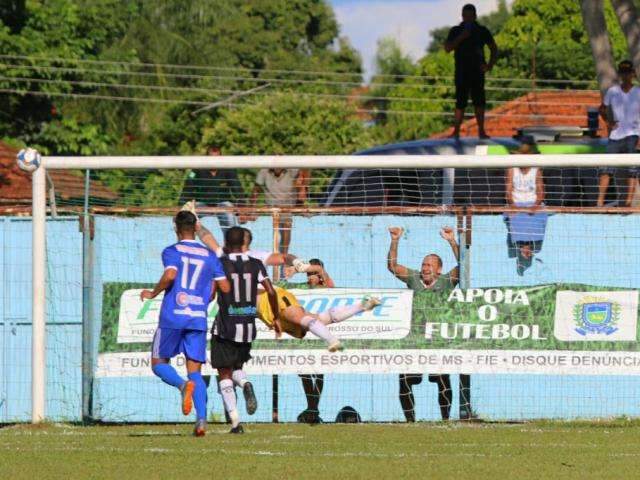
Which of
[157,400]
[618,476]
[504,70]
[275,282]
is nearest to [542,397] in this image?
[275,282]

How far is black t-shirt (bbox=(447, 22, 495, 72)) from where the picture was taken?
18.5 m

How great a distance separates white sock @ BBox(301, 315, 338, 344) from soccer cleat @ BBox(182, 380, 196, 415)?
2.38 m

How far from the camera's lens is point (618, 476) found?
9.30 meters

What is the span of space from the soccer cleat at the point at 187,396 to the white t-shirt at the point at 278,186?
4771 mm

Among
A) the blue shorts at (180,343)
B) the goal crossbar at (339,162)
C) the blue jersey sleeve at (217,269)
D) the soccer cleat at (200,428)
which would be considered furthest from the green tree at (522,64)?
the soccer cleat at (200,428)

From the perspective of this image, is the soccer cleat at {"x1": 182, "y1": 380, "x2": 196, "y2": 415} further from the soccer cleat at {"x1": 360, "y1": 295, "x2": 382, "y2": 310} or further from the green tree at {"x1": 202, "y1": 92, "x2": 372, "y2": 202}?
the green tree at {"x1": 202, "y1": 92, "x2": 372, "y2": 202}

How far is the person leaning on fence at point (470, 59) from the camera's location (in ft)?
60.4

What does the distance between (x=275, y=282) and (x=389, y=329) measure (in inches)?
48.8

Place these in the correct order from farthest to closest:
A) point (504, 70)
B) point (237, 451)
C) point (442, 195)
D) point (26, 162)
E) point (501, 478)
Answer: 1. point (504, 70)
2. point (442, 195)
3. point (26, 162)
4. point (237, 451)
5. point (501, 478)

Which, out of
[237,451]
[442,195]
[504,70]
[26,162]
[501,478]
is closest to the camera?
[501,478]

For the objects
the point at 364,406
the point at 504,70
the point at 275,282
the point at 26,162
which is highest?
the point at 504,70

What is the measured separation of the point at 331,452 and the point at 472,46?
8.97m

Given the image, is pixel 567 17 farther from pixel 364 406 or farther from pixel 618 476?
pixel 618 476

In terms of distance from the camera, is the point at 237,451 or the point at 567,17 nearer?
the point at 237,451
